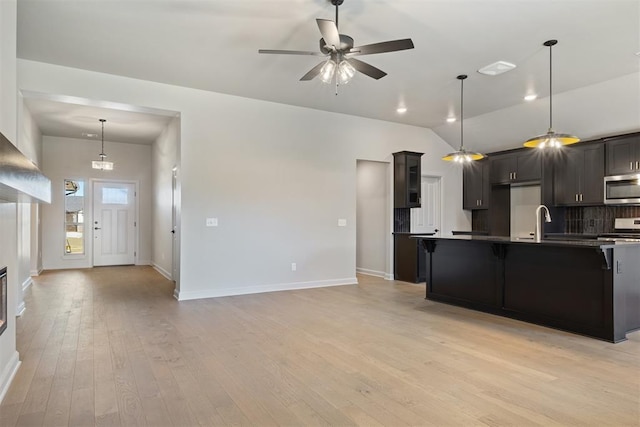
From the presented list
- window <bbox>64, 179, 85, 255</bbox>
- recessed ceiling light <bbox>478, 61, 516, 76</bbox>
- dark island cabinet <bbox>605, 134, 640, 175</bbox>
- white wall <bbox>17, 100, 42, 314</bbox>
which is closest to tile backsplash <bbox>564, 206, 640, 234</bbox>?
dark island cabinet <bbox>605, 134, 640, 175</bbox>

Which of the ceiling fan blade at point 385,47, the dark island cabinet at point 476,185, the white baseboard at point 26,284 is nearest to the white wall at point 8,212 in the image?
the ceiling fan blade at point 385,47

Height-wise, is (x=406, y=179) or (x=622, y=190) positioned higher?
(x=406, y=179)

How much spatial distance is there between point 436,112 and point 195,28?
4.45m

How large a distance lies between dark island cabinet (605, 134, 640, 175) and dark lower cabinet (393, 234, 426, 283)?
127 inches

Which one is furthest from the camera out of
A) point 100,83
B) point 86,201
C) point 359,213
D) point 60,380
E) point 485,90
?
point 86,201

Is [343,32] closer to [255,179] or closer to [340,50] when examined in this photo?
[340,50]

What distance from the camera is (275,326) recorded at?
412 centimetres

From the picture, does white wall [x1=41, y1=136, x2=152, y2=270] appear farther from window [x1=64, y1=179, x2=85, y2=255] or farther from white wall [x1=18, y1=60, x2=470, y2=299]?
white wall [x1=18, y1=60, x2=470, y2=299]

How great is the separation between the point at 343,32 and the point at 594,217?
5.54 metres

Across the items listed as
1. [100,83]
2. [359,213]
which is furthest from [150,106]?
[359,213]

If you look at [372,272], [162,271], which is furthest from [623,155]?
[162,271]

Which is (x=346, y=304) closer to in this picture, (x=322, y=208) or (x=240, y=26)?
(x=322, y=208)

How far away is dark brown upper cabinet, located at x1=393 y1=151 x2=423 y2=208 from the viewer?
24.0 ft

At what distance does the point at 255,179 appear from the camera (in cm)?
602
